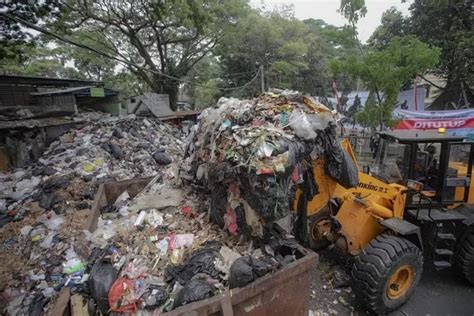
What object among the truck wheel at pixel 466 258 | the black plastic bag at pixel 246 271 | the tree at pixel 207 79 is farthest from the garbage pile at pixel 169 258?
the tree at pixel 207 79

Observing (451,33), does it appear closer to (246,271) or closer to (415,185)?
(415,185)

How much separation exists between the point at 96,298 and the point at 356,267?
2.70 metres

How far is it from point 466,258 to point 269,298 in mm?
3068

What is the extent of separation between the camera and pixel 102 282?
7.32 ft

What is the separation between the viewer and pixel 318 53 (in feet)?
62.5

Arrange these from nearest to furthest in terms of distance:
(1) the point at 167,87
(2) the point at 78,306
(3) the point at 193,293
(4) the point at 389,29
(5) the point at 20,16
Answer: (3) the point at 193,293 → (2) the point at 78,306 → (5) the point at 20,16 → (4) the point at 389,29 → (1) the point at 167,87

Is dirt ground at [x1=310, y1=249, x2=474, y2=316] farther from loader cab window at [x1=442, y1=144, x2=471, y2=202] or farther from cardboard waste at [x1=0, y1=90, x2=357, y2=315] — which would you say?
cardboard waste at [x1=0, y1=90, x2=357, y2=315]

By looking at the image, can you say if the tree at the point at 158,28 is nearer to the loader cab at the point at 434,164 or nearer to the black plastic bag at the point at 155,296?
the loader cab at the point at 434,164

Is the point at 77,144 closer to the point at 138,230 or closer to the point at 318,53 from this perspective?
the point at 138,230

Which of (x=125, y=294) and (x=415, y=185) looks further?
(x=415, y=185)

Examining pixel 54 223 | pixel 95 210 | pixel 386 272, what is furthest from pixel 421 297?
pixel 54 223

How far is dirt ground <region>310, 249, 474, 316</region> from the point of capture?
11.1 feet

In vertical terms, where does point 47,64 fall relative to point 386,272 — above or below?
above

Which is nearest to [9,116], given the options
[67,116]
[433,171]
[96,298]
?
[67,116]
